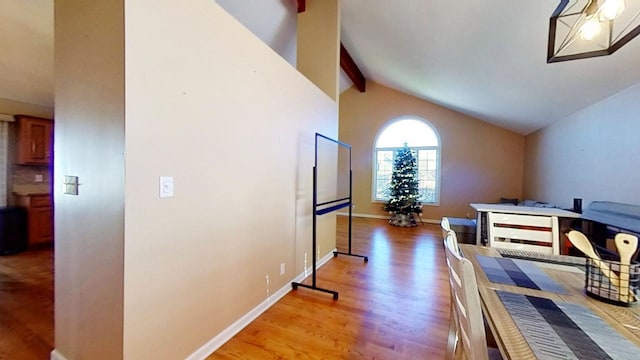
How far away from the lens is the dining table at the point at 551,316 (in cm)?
70

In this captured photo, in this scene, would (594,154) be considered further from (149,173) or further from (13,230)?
(13,230)

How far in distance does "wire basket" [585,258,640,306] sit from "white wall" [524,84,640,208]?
2.58 meters

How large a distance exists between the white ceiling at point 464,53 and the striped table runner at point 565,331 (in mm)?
2436

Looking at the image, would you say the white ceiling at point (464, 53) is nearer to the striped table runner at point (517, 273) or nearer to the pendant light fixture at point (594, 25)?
the pendant light fixture at point (594, 25)

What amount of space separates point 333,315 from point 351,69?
530 centimetres

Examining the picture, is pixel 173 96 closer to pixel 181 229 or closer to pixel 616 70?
pixel 181 229

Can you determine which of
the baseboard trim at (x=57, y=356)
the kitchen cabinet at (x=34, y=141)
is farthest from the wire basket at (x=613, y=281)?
the kitchen cabinet at (x=34, y=141)

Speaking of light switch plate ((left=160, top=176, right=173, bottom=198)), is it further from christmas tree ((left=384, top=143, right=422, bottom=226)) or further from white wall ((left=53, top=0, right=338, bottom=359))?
christmas tree ((left=384, top=143, right=422, bottom=226))

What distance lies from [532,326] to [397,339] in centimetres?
136

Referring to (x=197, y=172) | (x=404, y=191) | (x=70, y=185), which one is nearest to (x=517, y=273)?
(x=197, y=172)

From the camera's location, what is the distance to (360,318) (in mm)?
2234

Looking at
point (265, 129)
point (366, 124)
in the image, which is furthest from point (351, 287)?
point (366, 124)

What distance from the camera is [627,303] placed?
948 mm

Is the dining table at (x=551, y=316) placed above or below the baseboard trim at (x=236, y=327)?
above
